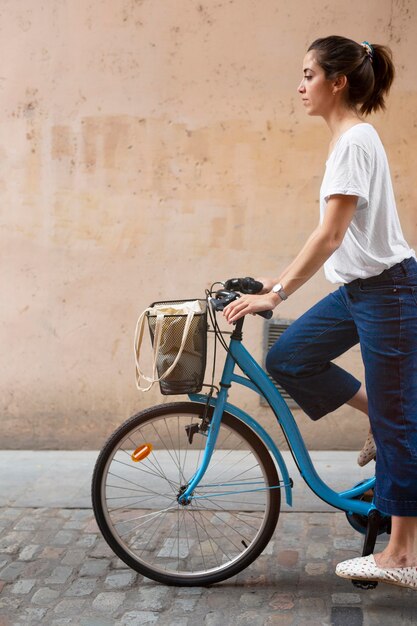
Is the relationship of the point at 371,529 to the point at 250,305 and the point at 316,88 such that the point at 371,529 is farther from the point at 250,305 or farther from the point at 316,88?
the point at 316,88

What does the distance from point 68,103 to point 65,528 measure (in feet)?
8.31

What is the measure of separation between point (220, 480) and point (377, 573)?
88 cm

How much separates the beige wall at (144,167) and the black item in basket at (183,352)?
2116 millimetres

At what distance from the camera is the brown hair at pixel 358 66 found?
3320 millimetres

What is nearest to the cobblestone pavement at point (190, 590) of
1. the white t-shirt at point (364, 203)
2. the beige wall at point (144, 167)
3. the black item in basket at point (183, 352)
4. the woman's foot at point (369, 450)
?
the woman's foot at point (369, 450)

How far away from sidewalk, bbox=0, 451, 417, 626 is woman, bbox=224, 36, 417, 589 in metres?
0.18

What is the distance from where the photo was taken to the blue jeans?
3.36 m

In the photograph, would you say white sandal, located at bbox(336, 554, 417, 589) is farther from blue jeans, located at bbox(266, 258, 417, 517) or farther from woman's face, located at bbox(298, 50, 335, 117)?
woman's face, located at bbox(298, 50, 335, 117)

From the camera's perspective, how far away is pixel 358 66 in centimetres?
333

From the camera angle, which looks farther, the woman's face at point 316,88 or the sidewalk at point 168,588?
the sidewalk at point 168,588

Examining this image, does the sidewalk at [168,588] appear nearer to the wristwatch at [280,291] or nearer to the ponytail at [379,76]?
the wristwatch at [280,291]

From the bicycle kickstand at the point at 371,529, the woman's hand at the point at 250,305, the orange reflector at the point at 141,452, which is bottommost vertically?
the bicycle kickstand at the point at 371,529

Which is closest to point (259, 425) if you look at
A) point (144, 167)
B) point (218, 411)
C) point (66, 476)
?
point (218, 411)

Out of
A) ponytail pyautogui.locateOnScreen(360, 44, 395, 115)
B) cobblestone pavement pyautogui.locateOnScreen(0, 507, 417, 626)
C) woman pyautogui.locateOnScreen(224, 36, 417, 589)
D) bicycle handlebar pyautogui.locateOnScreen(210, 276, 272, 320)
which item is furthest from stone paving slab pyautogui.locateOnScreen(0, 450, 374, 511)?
ponytail pyautogui.locateOnScreen(360, 44, 395, 115)
